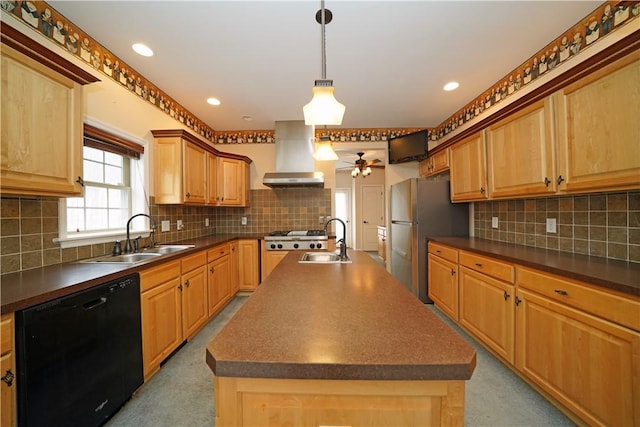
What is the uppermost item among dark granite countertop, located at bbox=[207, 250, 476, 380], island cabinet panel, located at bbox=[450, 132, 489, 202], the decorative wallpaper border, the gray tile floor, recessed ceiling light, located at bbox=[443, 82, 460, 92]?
recessed ceiling light, located at bbox=[443, 82, 460, 92]

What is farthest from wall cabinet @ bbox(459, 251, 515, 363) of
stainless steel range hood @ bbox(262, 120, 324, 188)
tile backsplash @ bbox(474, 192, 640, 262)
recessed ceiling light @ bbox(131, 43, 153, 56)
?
recessed ceiling light @ bbox(131, 43, 153, 56)

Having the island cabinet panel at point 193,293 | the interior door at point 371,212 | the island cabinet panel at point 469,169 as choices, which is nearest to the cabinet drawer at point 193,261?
the island cabinet panel at point 193,293

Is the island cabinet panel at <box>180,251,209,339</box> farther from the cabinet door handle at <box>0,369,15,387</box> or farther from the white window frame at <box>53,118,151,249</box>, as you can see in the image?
the cabinet door handle at <box>0,369,15,387</box>

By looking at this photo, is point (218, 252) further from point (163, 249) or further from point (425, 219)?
point (425, 219)

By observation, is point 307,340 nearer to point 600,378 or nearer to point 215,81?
point 600,378

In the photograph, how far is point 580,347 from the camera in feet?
4.32

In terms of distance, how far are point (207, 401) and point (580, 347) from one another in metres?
2.18

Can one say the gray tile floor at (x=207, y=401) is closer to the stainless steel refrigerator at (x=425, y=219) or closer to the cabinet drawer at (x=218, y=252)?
the cabinet drawer at (x=218, y=252)

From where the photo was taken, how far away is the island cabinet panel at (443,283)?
250cm

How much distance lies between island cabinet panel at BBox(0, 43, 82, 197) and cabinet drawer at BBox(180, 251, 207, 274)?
958 mm

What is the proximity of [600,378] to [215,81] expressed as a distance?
11.4 feet

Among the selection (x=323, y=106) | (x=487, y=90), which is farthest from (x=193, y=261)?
(x=487, y=90)

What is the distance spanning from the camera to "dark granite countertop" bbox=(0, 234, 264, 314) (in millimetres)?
1035

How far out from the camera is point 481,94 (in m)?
2.84
